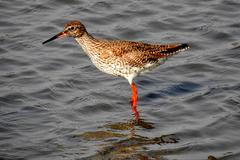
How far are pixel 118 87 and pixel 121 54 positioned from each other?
138cm

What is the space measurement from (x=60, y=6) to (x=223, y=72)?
6344 mm

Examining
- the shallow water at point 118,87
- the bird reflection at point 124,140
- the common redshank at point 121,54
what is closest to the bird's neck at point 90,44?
the common redshank at point 121,54

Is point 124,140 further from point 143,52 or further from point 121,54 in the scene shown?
point 143,52

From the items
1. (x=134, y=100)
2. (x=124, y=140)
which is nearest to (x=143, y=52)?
(x=134, y=100)

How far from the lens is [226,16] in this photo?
18766 mm

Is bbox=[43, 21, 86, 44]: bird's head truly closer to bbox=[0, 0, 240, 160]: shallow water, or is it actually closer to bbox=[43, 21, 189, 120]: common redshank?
bbox=[43, 21, 189, 120]: common redshank

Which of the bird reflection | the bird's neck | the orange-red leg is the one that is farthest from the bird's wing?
the bird reflection

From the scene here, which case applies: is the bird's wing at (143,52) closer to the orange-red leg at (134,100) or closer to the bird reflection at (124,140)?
the orange-red leg at (134,100)

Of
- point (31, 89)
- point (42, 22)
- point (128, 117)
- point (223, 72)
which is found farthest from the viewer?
point (42, 22)

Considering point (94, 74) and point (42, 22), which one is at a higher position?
point (42, 22)

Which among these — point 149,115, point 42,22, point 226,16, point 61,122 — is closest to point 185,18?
point 226,16

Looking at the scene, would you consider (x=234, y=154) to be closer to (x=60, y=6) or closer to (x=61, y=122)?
(x=61, y=122)

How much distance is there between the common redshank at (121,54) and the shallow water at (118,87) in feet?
2.34

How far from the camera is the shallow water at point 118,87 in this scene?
1177cm
